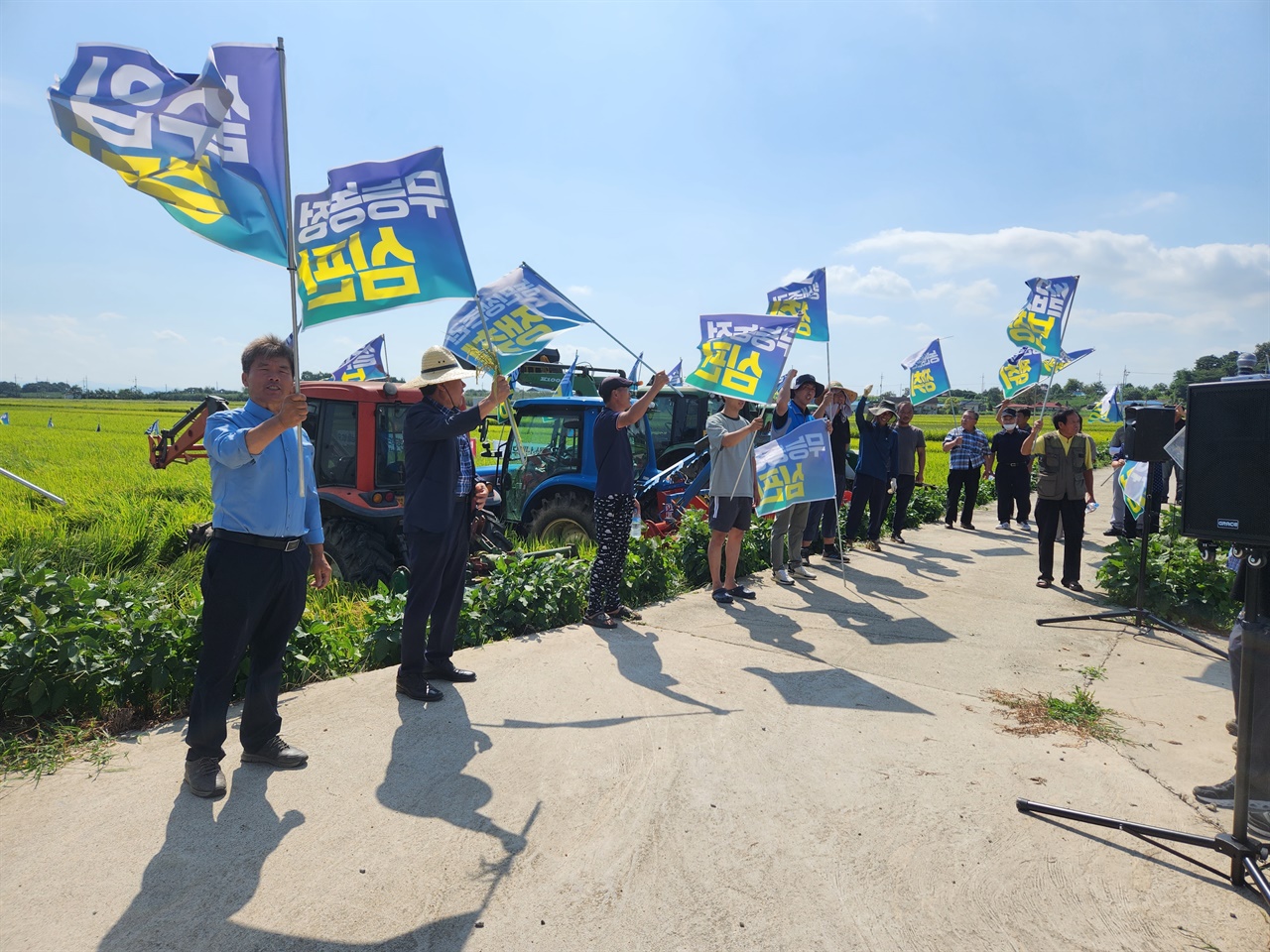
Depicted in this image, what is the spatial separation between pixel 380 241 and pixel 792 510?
5330mm

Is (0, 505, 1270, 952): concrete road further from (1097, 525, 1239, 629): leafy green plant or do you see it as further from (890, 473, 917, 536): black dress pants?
(890, 473, 917, 536): black dress pants

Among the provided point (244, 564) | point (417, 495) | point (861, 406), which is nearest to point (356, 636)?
point (417, 495)

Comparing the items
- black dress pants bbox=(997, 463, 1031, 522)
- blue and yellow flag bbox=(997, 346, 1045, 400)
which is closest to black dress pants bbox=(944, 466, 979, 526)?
black dress pants bbox=(997, 463, 1031, 522)

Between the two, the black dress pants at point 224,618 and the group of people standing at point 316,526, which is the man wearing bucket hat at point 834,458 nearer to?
the group of people standing at point 316,526

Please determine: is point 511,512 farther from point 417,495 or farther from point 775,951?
point 775,951

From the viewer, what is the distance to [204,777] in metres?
3.29

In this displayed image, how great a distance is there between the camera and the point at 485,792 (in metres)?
3.45

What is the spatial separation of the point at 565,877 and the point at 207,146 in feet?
11.5

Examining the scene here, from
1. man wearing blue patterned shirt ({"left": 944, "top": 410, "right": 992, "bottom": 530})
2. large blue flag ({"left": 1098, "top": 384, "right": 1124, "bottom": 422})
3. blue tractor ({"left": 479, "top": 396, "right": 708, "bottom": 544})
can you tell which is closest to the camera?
blue tractor ({"left": 479, "top": 396, "right": 708, "bottom": 544})

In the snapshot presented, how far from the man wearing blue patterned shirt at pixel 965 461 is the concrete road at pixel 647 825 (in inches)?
309

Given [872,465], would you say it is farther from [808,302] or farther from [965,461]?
[965,461]

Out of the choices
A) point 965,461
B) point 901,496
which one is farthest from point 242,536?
point 965,461

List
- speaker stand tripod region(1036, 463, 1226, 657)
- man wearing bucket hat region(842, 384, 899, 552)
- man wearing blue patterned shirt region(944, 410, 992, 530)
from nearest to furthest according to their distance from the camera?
speaker stand tripod region(1036, 463, 1226, 657)
man wearing bucket hat region(842, 384, 899, 552)
man wearing blue patterned shirt region(944, 410, 992, 530)

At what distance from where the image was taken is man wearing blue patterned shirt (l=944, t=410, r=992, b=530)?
12.7m
